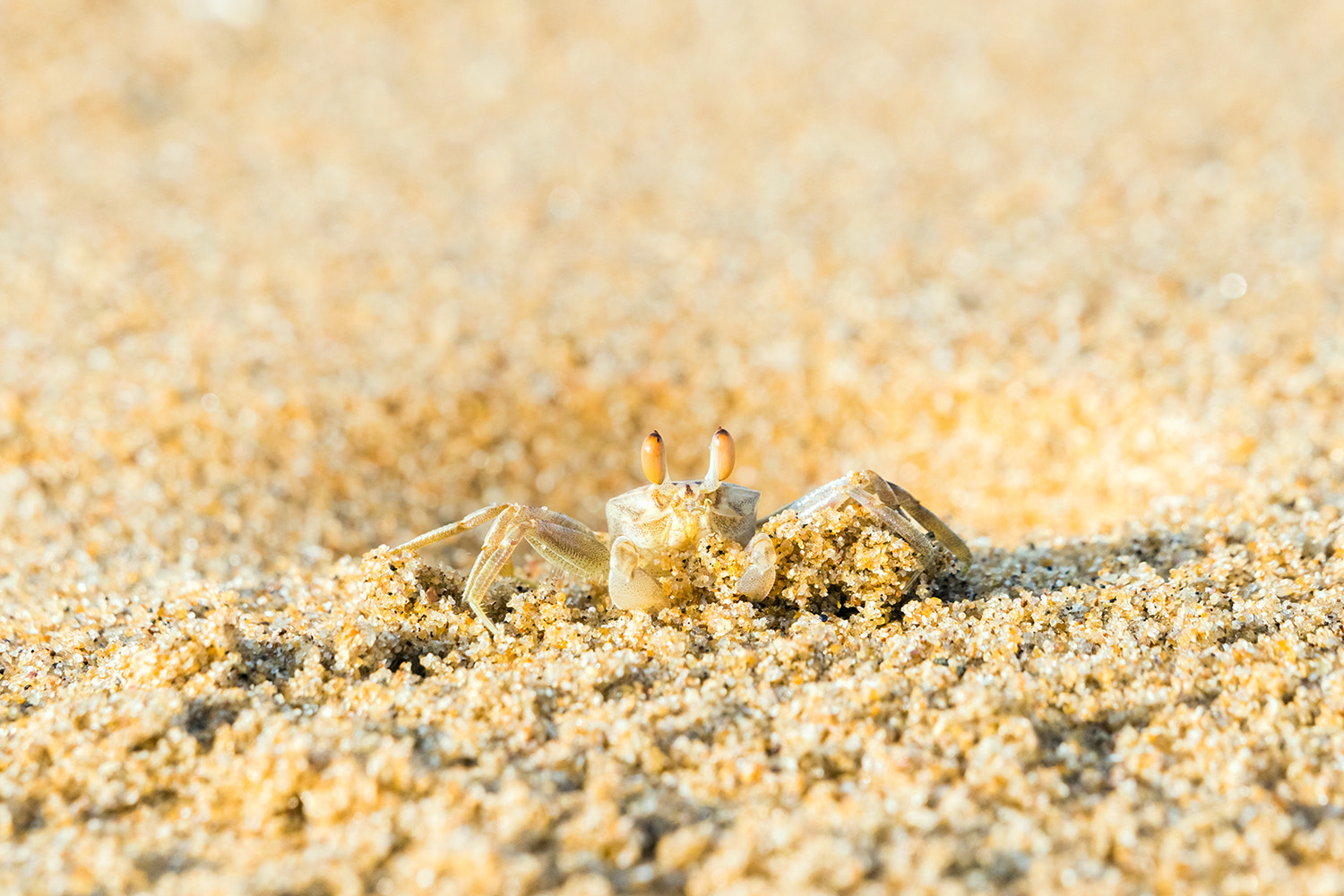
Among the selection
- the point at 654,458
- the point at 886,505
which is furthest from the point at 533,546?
the point at 886,505

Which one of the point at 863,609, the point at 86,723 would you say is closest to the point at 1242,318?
the point at 863,609

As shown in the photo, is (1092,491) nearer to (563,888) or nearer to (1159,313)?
(1159,313)

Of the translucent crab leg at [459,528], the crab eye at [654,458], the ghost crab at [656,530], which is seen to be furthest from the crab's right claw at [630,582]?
the translucent crab leg at [459,528]

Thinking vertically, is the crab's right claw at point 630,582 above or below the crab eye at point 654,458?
below

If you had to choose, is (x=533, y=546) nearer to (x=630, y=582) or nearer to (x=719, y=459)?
(x=630, y=582)

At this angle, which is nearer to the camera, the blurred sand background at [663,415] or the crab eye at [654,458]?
the blurred sand background at [663,415]

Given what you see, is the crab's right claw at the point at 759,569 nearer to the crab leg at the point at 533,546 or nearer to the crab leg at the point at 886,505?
the crab leg at the point at 886,505

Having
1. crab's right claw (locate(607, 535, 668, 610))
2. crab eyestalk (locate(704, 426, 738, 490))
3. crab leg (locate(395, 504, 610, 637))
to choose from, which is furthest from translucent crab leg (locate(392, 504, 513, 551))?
crab eyestalk (locate(704, 426, 738, 490))
